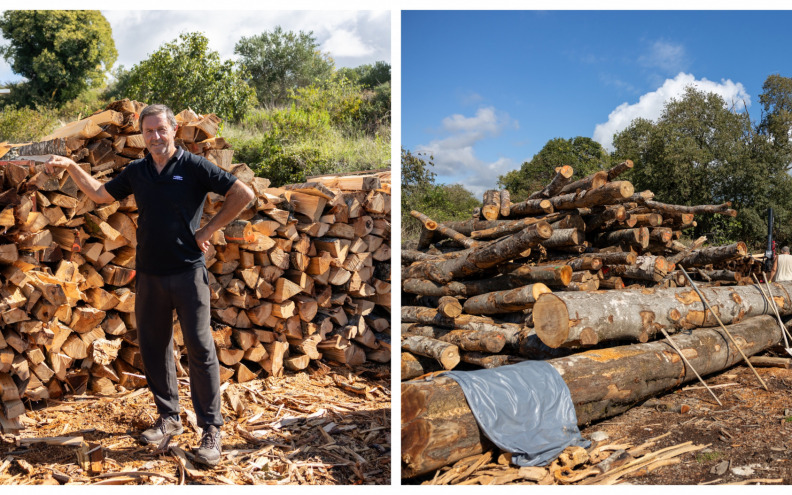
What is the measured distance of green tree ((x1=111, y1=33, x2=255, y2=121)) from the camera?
1223 cm

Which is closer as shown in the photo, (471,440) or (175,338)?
(471,440)

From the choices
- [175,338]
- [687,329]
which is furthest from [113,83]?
[687,329]

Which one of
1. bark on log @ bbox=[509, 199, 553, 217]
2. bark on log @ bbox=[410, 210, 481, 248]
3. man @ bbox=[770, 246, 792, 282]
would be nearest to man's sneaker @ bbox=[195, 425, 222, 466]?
bark on log @ bbox=[410, 210, 481, 248]

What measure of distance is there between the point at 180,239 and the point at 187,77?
1036 cm

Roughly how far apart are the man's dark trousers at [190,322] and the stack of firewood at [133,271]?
743 millimetres

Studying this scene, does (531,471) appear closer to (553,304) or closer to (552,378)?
(552,378)

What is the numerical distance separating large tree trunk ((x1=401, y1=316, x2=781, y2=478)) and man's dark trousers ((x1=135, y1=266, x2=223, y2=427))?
3.48ft

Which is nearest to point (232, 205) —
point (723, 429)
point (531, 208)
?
point (723, 429)

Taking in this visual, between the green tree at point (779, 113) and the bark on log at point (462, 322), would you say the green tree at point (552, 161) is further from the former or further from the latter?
the bark on log at point (462, 322)

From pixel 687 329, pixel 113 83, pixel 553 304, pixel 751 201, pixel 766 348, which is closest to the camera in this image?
pixel 553 304

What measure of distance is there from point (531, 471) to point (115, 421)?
2504 millimetres

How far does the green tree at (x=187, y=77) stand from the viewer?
12227 millimetres

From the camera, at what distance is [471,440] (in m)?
3.16

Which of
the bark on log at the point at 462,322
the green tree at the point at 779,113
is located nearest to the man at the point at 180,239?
the bark on log at the point at 462,322
